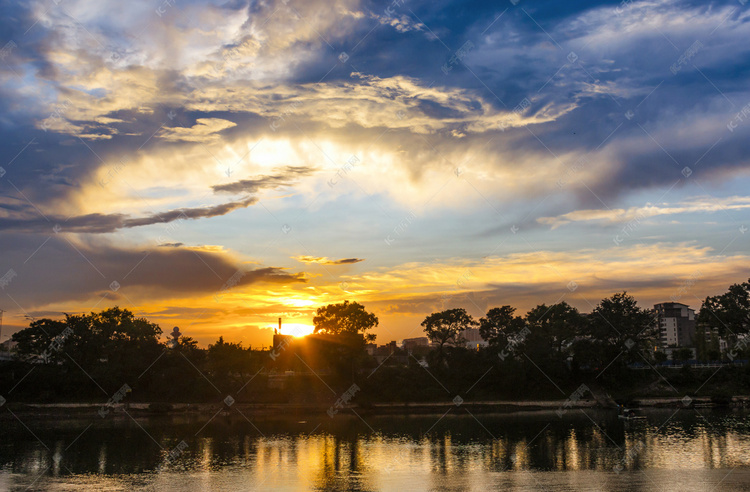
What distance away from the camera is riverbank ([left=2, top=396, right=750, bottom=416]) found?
77.6m

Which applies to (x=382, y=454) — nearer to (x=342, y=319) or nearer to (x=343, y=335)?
(x=343, y=335)

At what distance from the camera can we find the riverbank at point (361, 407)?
7756 centimetres

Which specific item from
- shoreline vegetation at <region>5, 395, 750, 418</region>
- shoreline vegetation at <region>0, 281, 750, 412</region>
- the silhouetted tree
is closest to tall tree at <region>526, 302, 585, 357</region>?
shoreline vegetation at <region>0, 281, 750, 412</region>

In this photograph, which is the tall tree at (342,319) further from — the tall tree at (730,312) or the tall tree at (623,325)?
the tall tree at (730,312)

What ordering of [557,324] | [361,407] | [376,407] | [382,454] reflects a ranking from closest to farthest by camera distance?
[382,454], [361,407], [376,407], [557,324]

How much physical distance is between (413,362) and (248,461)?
58776mm

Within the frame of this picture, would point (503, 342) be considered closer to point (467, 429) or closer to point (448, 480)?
point (467, 429)

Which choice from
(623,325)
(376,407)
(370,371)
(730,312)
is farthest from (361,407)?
(730,312)

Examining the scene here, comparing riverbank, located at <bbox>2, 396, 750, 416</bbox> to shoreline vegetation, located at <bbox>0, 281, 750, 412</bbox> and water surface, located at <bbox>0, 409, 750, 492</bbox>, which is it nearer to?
shoreline vegetation, located at <bbox>0, 281, 750, 412</bbox>

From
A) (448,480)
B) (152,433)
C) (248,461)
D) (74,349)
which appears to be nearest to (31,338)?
(74,349)

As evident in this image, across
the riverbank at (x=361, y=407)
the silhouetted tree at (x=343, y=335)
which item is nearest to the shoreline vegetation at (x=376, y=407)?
the riverbank at (x=361, y=407)

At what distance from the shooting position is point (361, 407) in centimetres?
8356

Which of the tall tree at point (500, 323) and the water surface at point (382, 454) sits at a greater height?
the tall tree at point (500, 323)

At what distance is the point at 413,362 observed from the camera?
9806 centimetres
